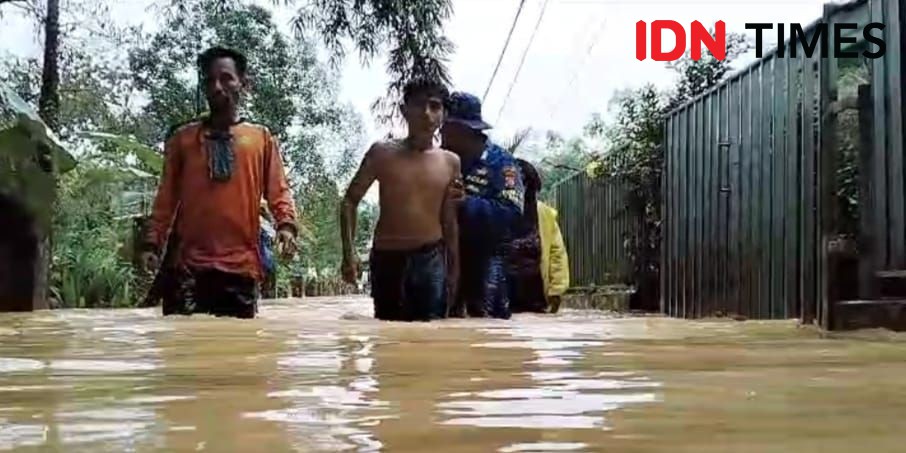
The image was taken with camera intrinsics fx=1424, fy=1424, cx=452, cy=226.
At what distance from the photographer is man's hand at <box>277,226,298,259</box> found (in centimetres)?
475

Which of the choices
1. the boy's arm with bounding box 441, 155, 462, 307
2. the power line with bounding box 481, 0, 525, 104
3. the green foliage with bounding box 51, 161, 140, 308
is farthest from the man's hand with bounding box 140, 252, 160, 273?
the power line with bounding box 481, 0, 525, 104

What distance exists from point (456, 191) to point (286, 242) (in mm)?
793

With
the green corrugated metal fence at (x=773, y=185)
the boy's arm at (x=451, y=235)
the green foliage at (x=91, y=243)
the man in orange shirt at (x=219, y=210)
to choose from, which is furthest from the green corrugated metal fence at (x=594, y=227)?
the man in orange shirt at (x=219, y=210)

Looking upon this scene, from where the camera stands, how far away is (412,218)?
5137mm

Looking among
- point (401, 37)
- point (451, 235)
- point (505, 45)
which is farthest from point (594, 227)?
point (451, 235)

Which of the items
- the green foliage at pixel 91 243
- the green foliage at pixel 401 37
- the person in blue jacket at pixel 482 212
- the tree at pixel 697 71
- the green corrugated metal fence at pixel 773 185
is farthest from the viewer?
the green foliage at pixel 91 243

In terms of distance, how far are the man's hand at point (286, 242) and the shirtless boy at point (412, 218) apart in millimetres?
386

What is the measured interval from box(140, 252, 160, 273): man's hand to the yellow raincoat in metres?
2.66

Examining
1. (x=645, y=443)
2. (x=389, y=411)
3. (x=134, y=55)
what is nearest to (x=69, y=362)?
(x=389, y=411)

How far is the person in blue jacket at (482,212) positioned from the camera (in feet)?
18.1

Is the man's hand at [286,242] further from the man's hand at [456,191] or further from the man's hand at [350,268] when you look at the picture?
the man's hand at [456,191]

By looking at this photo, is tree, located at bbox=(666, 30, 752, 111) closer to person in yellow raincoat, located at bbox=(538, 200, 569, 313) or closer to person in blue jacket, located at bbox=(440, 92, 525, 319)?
person in yellow raincoat, located at bbox=(538, 200, 569, 313)

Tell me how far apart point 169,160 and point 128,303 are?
249 inches

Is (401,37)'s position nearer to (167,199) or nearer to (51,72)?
(51,72)
